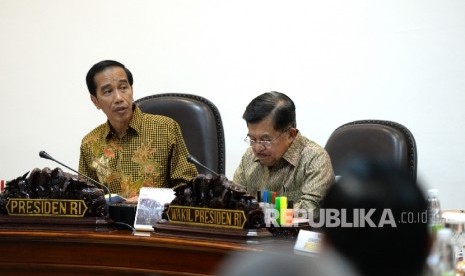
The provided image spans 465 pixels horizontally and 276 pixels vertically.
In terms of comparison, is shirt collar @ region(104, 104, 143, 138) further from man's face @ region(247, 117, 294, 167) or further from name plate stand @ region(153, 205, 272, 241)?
name plate stand @ region(153, 205, 272, 241)

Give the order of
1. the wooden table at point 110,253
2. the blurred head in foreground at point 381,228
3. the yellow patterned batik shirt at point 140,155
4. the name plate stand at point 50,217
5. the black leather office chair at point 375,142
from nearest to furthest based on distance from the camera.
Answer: the blurred head in foreground at point 381,228
the wooden table at point 110,253
the name plate stand at point 50,217
the black leather office chair at point 375,142
the yellow patterned batik shirt at point 140,155

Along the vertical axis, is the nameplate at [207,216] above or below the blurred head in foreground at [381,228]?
below

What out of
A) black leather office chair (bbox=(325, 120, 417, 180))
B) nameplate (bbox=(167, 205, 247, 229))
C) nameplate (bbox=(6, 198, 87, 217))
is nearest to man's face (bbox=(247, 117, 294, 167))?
black leather office chair (bbox=(325, 120, 417, 180))

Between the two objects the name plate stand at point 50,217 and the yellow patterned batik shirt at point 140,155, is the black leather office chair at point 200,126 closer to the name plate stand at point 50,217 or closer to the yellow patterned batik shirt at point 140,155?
the yellow patterned batik shirt at point 140,155

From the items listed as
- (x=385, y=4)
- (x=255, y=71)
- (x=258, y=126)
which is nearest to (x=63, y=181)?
(x=258, y=126)

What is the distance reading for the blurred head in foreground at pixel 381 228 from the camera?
568mm

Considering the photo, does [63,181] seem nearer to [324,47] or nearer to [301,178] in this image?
[301,178]

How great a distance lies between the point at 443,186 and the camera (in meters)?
3.30

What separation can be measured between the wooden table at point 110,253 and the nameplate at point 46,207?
0.28ft

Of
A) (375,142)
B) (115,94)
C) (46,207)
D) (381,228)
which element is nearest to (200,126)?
(115,94)

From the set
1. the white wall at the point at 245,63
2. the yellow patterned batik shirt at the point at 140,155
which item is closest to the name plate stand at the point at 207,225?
the yellow patterned batik shirt at the point at 140,155

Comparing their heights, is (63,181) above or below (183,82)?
below

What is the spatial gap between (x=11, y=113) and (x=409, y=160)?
100 inches

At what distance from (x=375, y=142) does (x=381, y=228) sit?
2.22 meters
